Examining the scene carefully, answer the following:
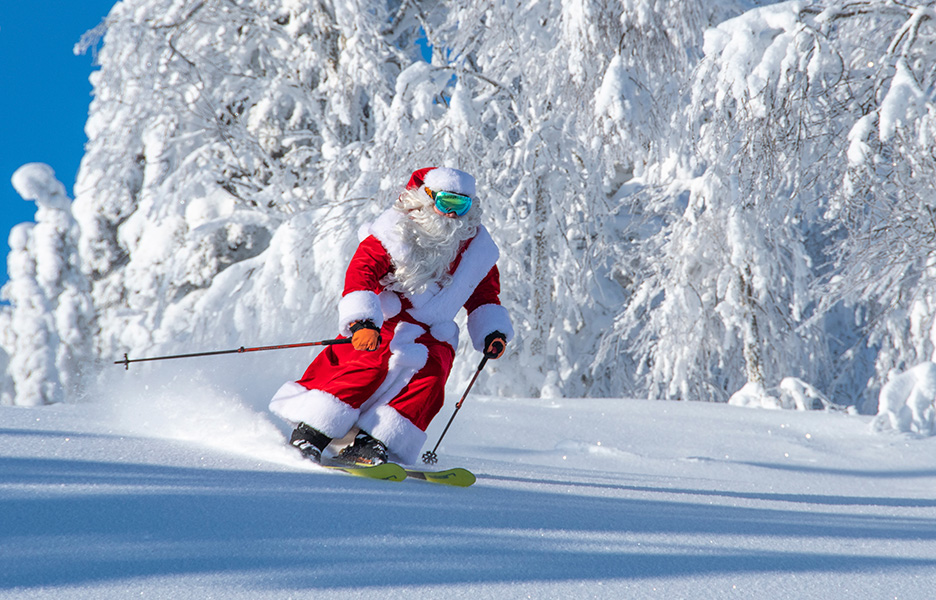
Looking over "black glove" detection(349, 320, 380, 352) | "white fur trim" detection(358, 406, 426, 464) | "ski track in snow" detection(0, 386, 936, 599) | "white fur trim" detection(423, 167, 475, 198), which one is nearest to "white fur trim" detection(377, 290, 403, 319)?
"black glove" detection(349, 320, 380, 352)

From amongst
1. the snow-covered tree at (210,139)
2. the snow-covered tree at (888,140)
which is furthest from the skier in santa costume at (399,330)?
the snow-covered tree at (210,139)

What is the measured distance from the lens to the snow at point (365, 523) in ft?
4.52

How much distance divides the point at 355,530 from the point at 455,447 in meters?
2.34

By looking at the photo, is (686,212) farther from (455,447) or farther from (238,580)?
(238,580)

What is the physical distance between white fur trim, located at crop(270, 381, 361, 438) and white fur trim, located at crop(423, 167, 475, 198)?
95cm

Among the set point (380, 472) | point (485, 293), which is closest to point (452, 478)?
point (380, 472)

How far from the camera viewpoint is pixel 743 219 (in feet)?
24.3

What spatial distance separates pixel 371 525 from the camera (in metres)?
1.73

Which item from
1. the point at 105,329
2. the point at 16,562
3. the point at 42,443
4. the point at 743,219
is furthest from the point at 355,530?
the point at 105,329

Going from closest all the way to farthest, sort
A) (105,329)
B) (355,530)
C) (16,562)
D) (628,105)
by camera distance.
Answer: (16,562)
(355,530)
(628,105)
(105,329)

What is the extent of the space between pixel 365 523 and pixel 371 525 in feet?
0.06

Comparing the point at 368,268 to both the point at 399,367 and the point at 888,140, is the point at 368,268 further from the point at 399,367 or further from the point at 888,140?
the point at 888,140

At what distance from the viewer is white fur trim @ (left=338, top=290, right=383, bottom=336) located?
262 cm

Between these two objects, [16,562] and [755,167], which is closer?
[16,562]
